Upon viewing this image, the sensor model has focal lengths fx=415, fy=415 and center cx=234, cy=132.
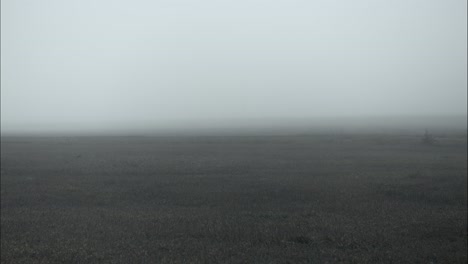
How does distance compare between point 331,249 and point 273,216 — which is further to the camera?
point 273,216

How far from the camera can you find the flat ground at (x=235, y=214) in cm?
1156

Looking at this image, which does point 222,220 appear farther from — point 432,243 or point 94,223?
point 432,243

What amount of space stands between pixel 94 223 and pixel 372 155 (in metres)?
30.4

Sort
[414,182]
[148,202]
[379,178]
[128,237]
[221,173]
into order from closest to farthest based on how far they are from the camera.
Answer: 1. [128,237]
2. [148,202]
3. [414,182]
4. [379,178]
5. [221,173]

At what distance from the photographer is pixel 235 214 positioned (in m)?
16.1

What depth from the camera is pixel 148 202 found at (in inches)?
744

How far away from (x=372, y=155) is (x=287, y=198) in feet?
73.4

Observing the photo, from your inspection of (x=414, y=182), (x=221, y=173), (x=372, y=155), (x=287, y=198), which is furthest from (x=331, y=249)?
(x=372, y=155)

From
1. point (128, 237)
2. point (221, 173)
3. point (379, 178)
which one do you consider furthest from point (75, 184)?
point (379, 178)

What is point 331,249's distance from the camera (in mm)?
11789

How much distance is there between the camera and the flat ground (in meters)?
11.6

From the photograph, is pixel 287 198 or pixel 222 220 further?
pixel 287 198

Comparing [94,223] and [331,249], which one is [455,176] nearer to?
[331,249]

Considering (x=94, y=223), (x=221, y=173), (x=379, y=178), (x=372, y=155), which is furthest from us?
(x=372, y=155)
